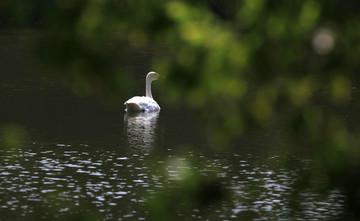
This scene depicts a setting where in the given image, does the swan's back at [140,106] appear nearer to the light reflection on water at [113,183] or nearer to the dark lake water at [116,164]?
the dark lake water at [116,164]

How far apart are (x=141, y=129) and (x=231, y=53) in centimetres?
2773

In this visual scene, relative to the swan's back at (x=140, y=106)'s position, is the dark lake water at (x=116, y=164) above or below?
below

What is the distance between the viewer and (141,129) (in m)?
34.1

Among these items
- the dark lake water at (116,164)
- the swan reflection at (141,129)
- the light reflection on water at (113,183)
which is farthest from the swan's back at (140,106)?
the light reflection on water at (113,183)

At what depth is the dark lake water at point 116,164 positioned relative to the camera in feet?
69.9

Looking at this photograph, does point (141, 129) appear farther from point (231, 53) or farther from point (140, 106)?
point (231, 53)

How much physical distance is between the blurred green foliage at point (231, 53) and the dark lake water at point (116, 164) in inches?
304

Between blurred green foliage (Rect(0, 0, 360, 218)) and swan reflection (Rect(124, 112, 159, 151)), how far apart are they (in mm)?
22352

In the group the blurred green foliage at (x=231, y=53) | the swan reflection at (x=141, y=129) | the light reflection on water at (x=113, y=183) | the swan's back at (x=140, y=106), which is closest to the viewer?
the blurred green foliage at (x=231, y=53)

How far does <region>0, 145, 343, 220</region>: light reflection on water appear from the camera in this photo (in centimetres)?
2127

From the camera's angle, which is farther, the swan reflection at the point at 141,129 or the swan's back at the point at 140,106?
the swan's back at the point at 140,106

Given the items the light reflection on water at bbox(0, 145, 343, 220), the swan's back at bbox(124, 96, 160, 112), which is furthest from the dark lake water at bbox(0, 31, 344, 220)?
the swan's back at bbox(124, 96, 160, 112)

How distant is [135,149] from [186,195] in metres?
22.3

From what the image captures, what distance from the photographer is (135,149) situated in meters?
29.1
